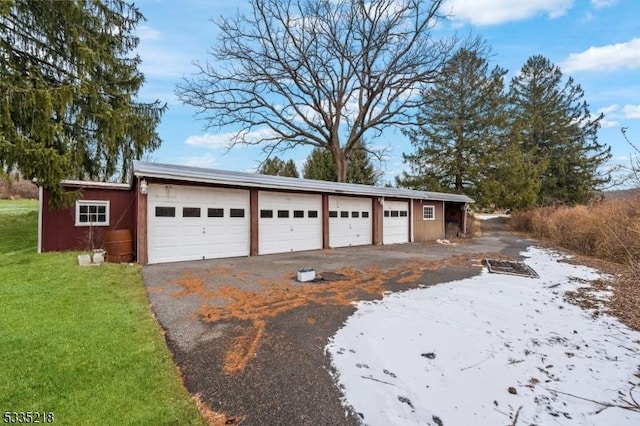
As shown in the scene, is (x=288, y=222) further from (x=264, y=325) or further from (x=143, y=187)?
(x=264, y=325)

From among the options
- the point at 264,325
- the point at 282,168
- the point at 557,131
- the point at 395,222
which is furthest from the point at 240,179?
the point at 557,131

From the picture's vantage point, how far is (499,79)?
74.5 ft

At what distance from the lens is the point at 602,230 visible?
916 centimetres

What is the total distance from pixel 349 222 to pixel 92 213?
9194mm

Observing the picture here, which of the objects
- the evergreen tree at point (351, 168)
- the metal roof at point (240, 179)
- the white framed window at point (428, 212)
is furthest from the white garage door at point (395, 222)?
the evergreen tree at point (351, 168)

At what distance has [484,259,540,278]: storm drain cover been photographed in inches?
292

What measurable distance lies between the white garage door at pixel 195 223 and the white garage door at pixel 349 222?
3.86m

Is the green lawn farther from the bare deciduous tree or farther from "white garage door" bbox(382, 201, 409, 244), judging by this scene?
the bare deciduous tree

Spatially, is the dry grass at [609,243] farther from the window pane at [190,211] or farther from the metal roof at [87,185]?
the metal roof at [87,185]

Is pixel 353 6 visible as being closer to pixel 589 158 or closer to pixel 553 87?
pixel 553 87

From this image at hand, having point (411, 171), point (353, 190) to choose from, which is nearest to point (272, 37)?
point (353, 190)

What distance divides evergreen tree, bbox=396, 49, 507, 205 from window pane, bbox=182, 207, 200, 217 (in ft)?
56.3

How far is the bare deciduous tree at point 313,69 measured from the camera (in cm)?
1777

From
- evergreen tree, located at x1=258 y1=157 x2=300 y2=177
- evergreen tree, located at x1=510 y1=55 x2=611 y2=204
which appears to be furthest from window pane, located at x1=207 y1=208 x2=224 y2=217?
evergreen tree, located at x1=510 y1=55 x2=611 y2=204
